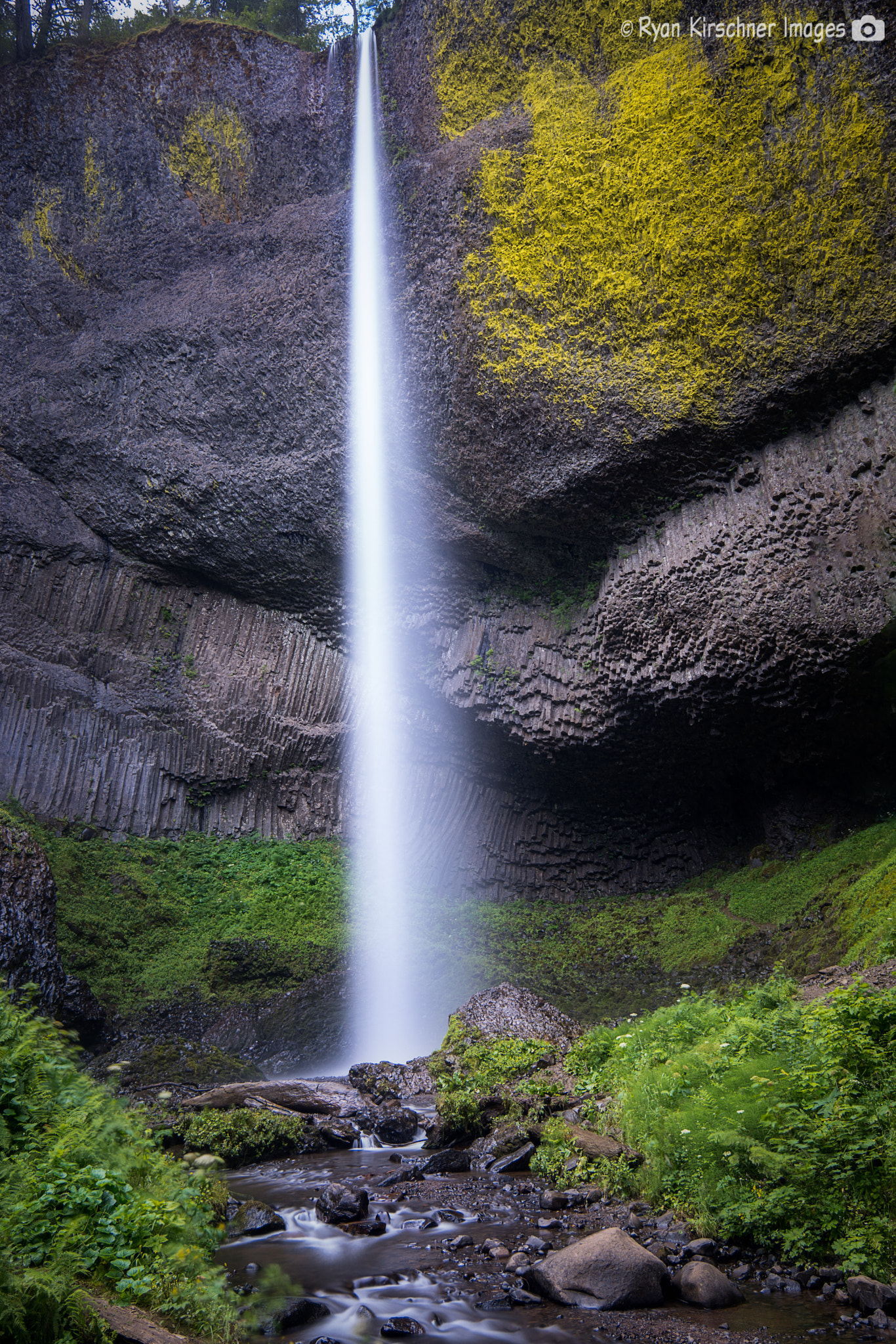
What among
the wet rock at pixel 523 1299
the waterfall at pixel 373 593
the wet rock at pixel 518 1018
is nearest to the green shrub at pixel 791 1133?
the wet rock at pixel 523 1299

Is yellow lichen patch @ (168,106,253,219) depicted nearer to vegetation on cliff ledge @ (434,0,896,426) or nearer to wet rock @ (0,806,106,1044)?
vegetation on cliff ledge @ (434,0,896,426)

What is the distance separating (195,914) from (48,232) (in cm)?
1419

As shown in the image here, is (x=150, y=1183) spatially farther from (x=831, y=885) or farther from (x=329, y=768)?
(x=329, y=768)

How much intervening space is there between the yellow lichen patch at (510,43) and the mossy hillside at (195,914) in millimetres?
14039

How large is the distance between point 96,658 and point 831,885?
13703mm

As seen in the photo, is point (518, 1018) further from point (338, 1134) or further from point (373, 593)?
point (373, 593)

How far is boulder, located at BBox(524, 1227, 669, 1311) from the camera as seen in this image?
151 inches

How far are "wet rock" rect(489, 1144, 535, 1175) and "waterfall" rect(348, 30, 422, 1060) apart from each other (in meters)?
7.58

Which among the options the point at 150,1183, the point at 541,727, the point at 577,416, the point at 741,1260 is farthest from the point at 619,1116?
the point at 577,416

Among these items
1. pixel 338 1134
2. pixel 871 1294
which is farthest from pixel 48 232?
pixel 871 1294

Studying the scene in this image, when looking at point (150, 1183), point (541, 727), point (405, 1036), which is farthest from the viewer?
point (541, 727)

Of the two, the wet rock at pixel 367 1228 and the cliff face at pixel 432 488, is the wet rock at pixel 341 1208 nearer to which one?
the wet rock at pixel 367 1228

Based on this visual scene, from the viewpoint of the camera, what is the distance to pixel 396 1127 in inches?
279

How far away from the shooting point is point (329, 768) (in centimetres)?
1705
